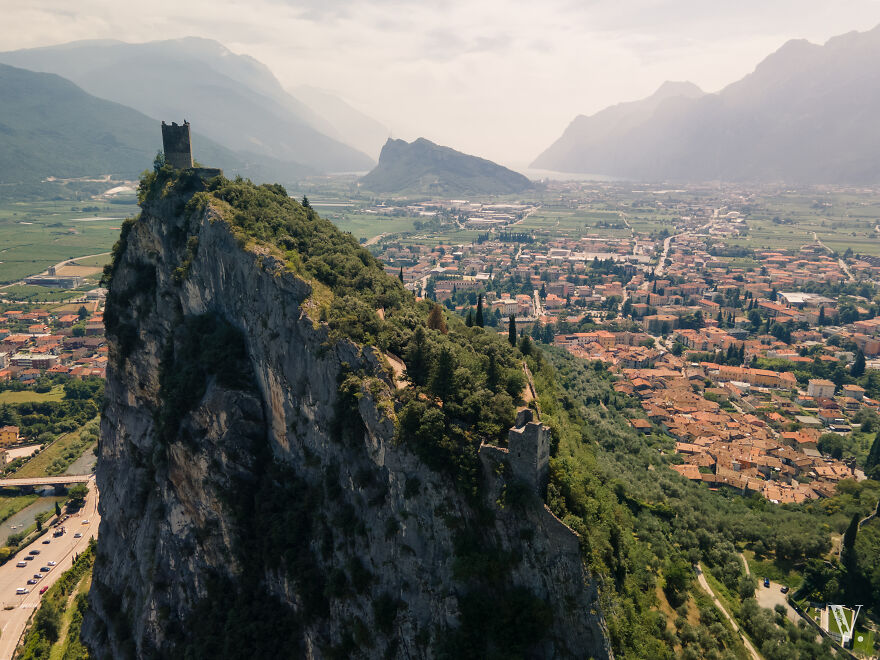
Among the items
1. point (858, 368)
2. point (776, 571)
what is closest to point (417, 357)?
point (776, 571)

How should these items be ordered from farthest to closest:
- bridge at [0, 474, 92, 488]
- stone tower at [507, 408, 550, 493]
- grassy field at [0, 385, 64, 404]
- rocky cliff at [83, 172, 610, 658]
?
1. grassy field at [0, 385, 64, 404]
2. bridge at [0, 474, 92, 488]
3. rocky cliff at [83, 172, 610, 658]
4. stone tower at [507, 408, 550, 493]

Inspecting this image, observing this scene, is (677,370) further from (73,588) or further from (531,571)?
(73,588)

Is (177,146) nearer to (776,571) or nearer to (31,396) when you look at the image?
(776,571)

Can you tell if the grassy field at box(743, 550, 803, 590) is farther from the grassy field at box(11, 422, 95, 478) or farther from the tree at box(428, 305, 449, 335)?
the grassy field at box(11, 422, 95, 478)

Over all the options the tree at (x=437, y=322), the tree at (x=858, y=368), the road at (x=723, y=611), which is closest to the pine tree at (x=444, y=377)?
the tree at (x=437, y=322)

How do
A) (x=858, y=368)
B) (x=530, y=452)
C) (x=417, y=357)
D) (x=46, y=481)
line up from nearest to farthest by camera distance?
1. (x=530, y=452)
2. (x=417, y=357)
3. (x=46, y=481)
4. (x=858, y=368)

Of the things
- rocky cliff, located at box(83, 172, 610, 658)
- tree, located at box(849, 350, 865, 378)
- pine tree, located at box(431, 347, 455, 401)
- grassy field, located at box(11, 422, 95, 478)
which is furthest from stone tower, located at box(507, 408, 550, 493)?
tree, located at box(849, 350, 865, 378)

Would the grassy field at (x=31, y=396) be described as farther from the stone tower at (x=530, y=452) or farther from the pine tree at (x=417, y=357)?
the stone tower at (x=530, y=452)

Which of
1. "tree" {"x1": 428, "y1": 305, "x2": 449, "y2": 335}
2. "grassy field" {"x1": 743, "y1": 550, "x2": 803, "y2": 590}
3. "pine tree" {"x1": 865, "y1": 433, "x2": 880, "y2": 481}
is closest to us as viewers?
"tree" {"x1": 428, "y1": 305, "x2": 449, "y2": 335}
